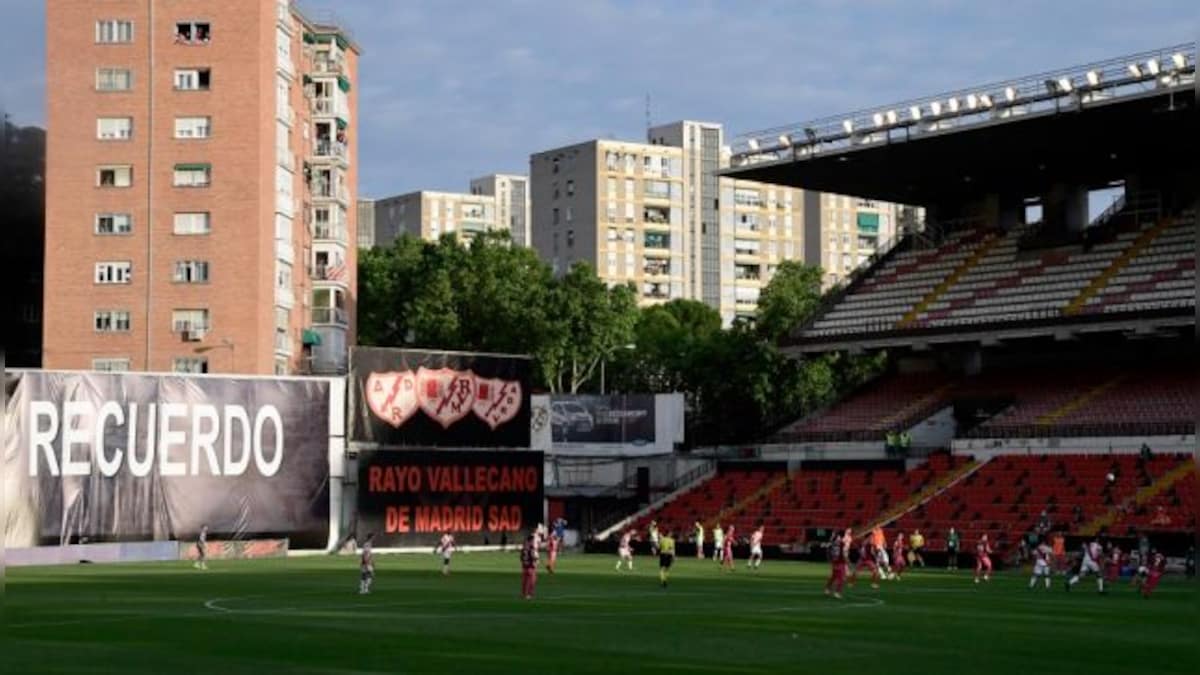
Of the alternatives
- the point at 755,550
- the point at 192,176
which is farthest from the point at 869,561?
the point at 192,176

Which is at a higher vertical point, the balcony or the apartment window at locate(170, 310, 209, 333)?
the balcony

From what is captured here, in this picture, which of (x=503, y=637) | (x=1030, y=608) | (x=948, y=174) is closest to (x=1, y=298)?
(x=503, y=637)

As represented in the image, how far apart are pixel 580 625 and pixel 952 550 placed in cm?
3215

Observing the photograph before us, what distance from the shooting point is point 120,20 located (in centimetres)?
9450

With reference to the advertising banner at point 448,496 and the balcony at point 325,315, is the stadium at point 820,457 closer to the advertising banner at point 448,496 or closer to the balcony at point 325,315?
the advertising banner at point 448,496

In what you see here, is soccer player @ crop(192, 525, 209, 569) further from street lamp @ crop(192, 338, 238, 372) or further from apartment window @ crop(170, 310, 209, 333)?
apartment window @ crop(170, 310, 209, 333)

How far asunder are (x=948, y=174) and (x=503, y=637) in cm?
6406

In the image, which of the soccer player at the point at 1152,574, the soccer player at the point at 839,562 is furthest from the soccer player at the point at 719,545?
the soccer player at the point at 1152,574

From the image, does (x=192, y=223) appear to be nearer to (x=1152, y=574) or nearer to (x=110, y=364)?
(x=110, y=364)

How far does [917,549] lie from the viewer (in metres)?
69.2

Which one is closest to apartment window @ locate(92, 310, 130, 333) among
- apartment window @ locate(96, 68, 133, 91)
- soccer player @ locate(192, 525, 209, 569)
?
apartment window @ locate(96, 68, 133, 91)

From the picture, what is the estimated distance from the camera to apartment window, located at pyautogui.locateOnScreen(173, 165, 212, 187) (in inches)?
3713

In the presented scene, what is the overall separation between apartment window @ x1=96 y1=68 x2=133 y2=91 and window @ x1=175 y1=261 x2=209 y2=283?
9.75 metres

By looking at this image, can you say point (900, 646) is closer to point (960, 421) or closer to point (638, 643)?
point (638, 643)
